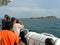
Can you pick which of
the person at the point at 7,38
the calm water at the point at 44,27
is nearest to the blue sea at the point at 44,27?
the calm water at the point at 44,27

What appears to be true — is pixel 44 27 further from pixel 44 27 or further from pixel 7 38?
pixel 7 38

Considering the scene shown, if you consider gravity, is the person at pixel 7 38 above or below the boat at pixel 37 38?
above

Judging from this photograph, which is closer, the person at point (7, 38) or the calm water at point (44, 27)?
the person at point (7, 38)

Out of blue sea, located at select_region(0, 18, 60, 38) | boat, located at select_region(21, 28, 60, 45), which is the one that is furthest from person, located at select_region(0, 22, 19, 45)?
blue sea, located at select_region(0, 18, 60, 38)

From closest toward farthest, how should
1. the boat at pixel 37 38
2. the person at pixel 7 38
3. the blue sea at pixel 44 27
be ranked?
the person at pixel 7 38 < the boat at pixel 37 38 < the blue sea at pixel 44 27

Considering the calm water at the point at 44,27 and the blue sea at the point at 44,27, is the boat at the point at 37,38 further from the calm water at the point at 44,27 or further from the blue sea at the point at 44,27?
the calm water at the point at 44,27

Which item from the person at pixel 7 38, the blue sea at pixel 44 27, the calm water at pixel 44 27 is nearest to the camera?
the person at pixel 7 38

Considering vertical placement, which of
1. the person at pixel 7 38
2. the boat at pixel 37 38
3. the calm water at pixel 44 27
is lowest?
the calm water at pixel 44 27

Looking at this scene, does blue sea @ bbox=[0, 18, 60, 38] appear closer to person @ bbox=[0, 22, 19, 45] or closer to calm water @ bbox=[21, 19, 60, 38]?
calm water @ bbox=[21, 19, 60, 38]

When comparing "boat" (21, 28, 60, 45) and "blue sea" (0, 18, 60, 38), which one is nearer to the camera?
"boat" (21, 28, 60, 45)

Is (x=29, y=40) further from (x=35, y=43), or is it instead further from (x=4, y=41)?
(x=4, y=41)

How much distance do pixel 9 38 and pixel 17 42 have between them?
0.17m

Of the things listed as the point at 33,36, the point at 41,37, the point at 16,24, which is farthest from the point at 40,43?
the point at 16,24

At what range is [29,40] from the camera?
9.53 m
